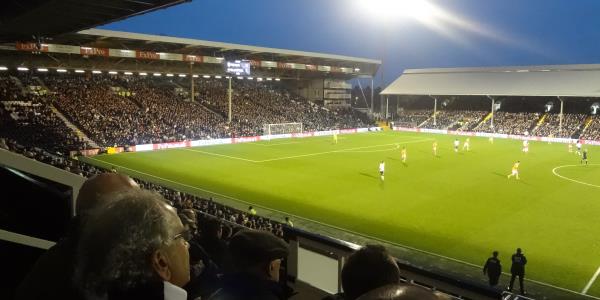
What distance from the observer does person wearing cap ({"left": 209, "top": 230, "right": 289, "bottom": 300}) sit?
2.37 metres

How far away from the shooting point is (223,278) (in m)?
2.45

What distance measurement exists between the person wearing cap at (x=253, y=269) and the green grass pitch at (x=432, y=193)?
43.0ft

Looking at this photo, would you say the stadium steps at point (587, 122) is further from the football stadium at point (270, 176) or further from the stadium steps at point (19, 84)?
the stadium steps at point (19, 84)

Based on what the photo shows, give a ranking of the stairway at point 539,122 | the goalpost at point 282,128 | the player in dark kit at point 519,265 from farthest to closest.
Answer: the stairway at point 539,122
the goalpost at point 282,128
the player in dark kit at point 519,265

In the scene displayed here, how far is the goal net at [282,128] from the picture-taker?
55.4 metres

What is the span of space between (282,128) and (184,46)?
51.3 feet

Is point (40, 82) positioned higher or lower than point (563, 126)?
higher

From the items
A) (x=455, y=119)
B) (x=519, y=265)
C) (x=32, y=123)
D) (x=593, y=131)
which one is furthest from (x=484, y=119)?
(x=519, y=265)

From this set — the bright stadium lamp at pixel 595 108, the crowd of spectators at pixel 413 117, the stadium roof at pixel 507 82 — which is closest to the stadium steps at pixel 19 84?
the crowd of spectators at pixel 413 117

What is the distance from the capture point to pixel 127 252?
1.66 metres

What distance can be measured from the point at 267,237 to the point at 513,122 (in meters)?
68.6

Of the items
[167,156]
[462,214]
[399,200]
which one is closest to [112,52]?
[167,156]

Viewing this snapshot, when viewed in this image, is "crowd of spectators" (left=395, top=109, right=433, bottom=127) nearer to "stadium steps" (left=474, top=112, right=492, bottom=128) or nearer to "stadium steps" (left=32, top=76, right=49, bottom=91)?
"stadium steps" (left=474, top=112, right=492, bottom=128)

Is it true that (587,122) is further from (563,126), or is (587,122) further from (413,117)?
(413,117)
